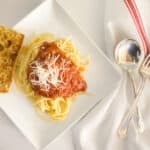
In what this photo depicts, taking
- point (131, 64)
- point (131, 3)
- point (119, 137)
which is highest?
point (131, 3)

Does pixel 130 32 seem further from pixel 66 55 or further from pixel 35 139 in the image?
pixel 35 139

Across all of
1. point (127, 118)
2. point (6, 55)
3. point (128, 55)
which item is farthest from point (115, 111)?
point (6, 55)

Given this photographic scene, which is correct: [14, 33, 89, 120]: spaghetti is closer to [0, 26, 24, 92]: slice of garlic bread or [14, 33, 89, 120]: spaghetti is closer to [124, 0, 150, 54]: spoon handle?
[0, 26, 24, 92]: slice of garlic bread

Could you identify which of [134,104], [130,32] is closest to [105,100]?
[134,104]

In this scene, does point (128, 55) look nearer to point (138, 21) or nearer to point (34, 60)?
point (138, 21)

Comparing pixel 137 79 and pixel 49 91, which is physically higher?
pixel 49 91

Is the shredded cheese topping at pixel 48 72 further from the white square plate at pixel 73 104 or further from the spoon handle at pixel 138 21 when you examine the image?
the spoon handle at pixel 138 21

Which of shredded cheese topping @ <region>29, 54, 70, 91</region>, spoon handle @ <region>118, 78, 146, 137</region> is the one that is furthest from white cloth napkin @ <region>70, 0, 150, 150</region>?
shredded cheese topping @ <region>29, 54, 70, 91</region>
